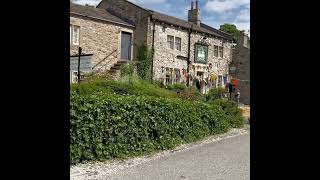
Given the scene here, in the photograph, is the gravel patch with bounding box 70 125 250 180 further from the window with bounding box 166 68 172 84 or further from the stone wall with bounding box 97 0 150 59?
the window with bounding box 166 68 172 84

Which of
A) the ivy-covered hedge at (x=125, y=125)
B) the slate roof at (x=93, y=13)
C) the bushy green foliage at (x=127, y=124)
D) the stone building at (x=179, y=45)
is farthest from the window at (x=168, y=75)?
the ivy-covered hedge at (x=125, y=125)

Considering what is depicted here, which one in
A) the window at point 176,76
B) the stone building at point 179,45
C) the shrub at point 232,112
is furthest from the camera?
the window at point 176,76

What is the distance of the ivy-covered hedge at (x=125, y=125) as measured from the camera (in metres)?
7.40

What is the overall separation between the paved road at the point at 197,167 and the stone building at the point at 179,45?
46.9 ft

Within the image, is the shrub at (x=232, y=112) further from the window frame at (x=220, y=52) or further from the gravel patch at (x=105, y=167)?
the window frame at (x=220, y=52)

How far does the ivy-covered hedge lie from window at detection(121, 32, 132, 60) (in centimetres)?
1204

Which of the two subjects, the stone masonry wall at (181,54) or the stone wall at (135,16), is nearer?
the stone wall at (135,16)

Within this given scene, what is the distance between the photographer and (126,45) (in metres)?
22.9

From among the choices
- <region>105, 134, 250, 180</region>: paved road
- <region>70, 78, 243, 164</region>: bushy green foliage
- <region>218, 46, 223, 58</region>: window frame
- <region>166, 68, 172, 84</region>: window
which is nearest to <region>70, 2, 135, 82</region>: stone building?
<region>166, 68, 172, 84</region>: window

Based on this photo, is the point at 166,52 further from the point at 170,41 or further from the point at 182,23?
the point at 182,23
